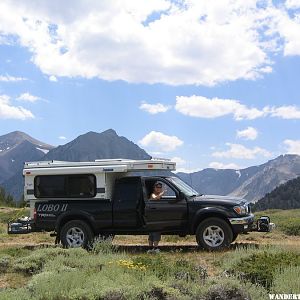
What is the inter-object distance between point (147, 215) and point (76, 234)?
7.16 feet

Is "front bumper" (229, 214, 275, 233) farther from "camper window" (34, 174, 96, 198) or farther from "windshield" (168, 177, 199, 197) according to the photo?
"camper window" (34, 174, 96, 198)

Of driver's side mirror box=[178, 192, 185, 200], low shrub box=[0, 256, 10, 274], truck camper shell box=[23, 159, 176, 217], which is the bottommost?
low shrub box=[0, 256, 10, 274]

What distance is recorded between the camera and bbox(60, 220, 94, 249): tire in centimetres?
1402

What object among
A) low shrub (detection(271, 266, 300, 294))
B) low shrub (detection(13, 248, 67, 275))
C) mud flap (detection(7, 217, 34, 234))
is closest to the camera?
low shrub (detection(271, 266, 300, 294))

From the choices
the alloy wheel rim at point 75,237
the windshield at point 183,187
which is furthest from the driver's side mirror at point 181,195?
the alloy wheel rim at point 75,237

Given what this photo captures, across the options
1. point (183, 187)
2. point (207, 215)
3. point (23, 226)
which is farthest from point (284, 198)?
point (207, 215)

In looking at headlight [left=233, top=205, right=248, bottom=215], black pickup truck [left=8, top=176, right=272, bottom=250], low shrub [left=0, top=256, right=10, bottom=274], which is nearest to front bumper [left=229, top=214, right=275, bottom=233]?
black pickup truck [left=8, top=176, right=272, bottom=250]

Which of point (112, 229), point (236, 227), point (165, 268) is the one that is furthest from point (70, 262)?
point (236, 227)

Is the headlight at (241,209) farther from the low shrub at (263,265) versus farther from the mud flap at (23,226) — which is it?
the mud flap at (23,226)

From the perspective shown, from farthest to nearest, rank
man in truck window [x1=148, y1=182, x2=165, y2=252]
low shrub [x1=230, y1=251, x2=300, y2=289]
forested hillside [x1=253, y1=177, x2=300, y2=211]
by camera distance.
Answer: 1. forested hillside [x1=253, y1=177, x2=300, y2=211]
2. man in truck window [x1=148, y1=182, x2=165, y2=252]
3. low shrub [x1=230, y1=251, x2=300, y2=289]

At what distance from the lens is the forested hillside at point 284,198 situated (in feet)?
497

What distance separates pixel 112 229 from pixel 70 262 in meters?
3.64

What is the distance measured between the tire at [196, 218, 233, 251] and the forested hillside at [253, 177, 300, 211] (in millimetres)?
135770

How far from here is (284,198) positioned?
16475 cm
